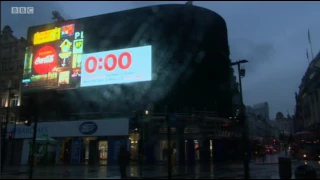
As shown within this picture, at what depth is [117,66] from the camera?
4191 centimetres

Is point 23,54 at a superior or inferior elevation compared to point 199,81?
superior

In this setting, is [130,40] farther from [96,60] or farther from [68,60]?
[68,60]

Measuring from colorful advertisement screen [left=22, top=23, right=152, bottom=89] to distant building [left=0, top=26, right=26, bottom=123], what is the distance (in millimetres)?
2306

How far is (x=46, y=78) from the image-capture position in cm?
4628

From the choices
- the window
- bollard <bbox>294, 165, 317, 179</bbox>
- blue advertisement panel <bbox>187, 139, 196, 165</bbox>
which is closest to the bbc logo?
bollard <bbox>294, 165, 317, 179</bbox>

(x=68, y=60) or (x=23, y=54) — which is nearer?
(x=68, y=60)

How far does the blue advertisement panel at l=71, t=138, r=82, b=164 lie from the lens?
39406 mm

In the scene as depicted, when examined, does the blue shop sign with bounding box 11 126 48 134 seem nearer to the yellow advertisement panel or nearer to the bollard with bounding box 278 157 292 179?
the yellow advertisement panel

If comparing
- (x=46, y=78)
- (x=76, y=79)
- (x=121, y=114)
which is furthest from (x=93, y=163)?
(x=46, y=78)

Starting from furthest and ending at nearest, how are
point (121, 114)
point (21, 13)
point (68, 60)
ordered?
1. point (68, 60)
2. point (121, 114)
3. point (21, 13)

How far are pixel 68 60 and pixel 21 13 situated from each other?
20.5m

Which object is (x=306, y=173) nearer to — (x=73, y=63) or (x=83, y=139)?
(x=83, y=139)

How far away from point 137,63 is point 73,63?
10.0 metres

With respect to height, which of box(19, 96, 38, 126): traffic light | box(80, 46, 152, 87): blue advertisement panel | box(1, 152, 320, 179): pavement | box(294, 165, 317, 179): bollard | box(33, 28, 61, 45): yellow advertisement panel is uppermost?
box(33, 28, 61, 45): yellow advertisement panel
